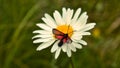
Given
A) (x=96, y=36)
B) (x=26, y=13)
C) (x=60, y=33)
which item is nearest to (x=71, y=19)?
(x=60, y=33)

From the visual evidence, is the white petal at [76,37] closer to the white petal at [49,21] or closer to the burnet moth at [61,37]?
the burnet moth at [61,37]

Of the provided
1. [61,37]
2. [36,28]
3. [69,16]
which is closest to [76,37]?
[61,37]

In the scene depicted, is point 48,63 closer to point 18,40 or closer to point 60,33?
point 18,40

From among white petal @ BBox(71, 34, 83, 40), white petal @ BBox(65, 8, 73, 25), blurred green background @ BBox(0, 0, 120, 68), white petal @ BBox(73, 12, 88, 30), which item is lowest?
white petal @ BBox(71, 34, 83, 40)

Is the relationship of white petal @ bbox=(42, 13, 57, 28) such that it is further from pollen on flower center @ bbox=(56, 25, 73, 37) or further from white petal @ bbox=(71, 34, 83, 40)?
white petal @ bbox=(71, 34, 83, 40)

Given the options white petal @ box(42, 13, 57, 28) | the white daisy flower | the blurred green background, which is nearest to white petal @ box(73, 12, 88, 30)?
the white daisy flower

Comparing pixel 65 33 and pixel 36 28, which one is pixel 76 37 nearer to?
pixel 65 33

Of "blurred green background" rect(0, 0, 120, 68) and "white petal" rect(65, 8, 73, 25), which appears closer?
"white petal" rect(65, 8, 73, 25)
